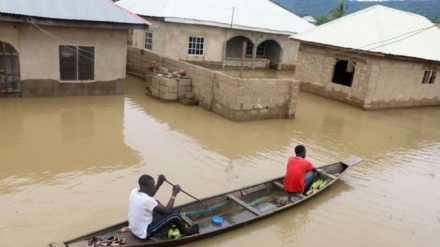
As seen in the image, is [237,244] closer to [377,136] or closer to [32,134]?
[32,134]

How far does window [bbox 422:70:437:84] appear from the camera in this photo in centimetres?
2034

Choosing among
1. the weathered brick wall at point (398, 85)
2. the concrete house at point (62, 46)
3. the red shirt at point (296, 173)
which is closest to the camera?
the red shirt at point (296, 173)

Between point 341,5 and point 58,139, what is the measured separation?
49489 mm

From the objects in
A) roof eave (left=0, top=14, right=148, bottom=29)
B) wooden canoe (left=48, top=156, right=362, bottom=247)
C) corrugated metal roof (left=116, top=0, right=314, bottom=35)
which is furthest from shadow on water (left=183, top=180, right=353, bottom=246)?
corrugated metal roof (left=116, top=0, right=314, bottom=35)

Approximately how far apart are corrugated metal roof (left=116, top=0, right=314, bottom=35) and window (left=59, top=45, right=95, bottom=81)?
8078mm

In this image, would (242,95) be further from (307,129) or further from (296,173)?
(296,173)

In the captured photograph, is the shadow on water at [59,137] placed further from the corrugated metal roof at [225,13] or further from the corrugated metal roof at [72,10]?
the corrugated metal roof at [225,13]

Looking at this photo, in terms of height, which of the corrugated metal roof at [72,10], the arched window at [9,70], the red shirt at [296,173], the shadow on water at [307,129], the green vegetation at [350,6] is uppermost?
the green vegetation at [350,6]

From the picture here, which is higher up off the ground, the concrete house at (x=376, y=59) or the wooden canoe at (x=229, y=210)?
the concrete house at (x=376, y=59)

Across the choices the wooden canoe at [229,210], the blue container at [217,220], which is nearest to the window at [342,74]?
the wooden canoe at [229,210]

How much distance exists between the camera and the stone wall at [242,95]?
540 inches

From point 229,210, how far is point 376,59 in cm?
1312

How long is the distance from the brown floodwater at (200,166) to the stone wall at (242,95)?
0.44 m

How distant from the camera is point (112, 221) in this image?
7043mm
